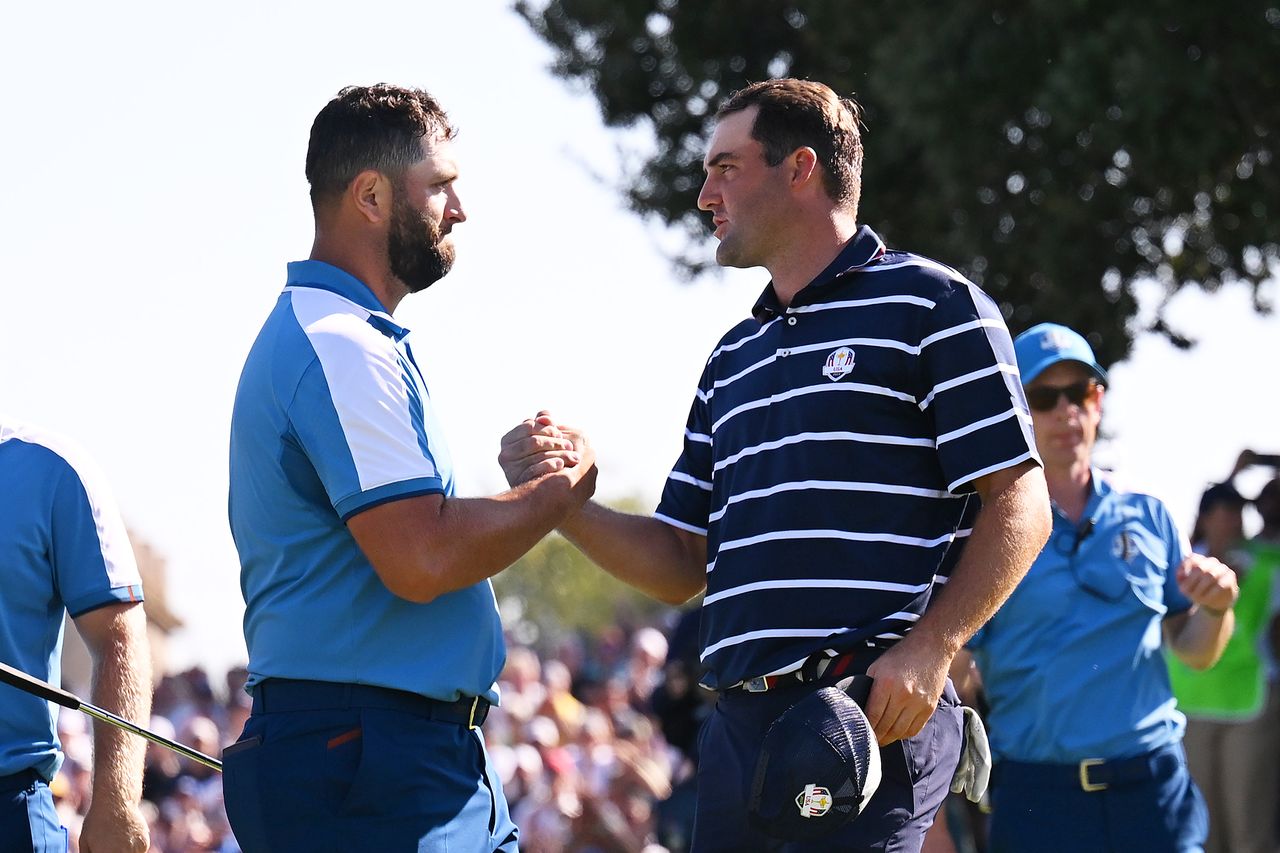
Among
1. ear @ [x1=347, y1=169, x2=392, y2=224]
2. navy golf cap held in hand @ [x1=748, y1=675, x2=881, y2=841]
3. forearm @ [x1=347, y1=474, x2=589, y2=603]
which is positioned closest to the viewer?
navy golf cap held in hand @ [x1=748, y1=675, x2=881, y2=841]

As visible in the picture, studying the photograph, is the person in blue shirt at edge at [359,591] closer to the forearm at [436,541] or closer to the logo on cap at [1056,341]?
the forearm at [436,541]

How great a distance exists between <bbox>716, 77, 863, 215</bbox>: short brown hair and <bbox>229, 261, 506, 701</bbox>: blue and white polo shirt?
1.08 m

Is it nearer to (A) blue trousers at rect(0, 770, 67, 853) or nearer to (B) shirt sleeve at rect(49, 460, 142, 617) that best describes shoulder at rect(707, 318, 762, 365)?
(B) shirt sleeve at rect(49, 460, 142, 617)

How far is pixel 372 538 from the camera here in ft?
12.6

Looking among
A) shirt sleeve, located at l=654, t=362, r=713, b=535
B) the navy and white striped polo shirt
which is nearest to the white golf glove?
the navy and white striped polo shirt

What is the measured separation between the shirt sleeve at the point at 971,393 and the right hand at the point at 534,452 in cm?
84

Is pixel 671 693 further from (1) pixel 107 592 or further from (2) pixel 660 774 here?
(1) pixel 107 592

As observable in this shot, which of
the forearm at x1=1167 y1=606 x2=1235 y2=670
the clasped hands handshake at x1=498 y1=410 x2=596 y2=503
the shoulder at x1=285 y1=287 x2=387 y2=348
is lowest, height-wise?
the forearm at x1=1167 y1=606 x2=1235 y2=670

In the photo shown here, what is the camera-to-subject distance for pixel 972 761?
4.29 m

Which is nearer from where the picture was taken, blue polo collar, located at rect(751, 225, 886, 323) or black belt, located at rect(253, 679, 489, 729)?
black belt, located at rect(253, 679, 489, 729)

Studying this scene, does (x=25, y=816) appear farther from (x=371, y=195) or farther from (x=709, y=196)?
(x=709, y=196)

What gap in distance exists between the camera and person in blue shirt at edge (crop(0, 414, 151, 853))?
457cm

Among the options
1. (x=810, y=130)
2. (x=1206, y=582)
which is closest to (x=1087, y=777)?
(x=1206, y=582)

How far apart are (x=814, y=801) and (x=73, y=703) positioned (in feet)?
5.76
